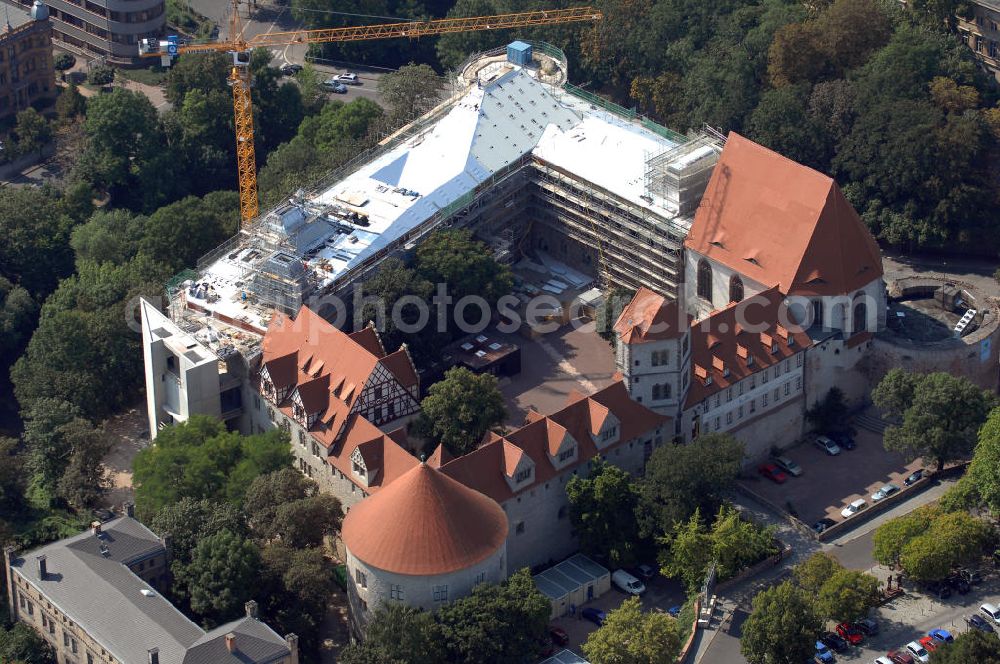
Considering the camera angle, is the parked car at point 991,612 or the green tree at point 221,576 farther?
the parked car at point 991,612

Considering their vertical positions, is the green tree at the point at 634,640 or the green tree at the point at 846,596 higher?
the green tree at the point at 846,596

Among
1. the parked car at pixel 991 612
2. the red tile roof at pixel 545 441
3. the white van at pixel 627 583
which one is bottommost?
the white van at pixel 627 583

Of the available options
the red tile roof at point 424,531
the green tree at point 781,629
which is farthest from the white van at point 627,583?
the red tile roof at point 424,531

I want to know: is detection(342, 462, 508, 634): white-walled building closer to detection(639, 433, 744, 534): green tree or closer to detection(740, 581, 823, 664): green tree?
detection(639, 433, 744, 534): green tree

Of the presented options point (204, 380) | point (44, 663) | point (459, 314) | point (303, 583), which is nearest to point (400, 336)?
point (459, 314)

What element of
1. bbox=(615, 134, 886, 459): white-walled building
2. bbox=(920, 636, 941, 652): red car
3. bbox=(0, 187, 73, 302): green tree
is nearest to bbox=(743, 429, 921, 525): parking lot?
bbox=(615, 134, 886, 459): white-walled building

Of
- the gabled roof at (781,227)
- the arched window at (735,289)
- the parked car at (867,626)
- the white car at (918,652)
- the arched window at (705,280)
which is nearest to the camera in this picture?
the white car at (918,652)

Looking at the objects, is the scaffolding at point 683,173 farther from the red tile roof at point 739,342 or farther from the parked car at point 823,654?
the parked car at point 823,654

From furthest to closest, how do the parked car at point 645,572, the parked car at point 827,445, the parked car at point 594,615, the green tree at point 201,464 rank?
the parked car at point 827,445 < the green tree at point 201,464 < the parked car at point 645,572 < the parked car at point 594,615
